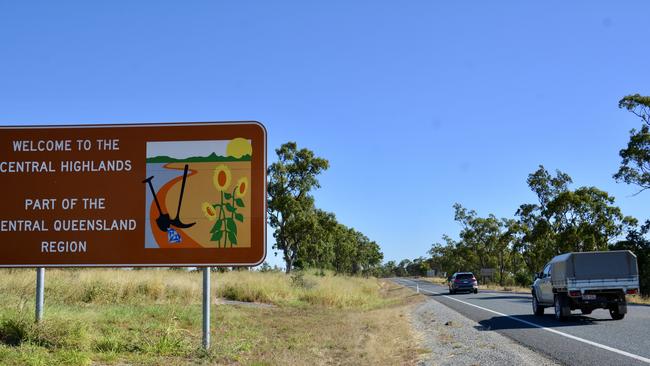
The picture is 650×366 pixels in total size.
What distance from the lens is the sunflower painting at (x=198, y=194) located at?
9242mm

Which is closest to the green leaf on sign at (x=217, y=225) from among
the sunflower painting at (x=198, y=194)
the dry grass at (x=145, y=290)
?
the sunflower painting at (x=198, y=194)

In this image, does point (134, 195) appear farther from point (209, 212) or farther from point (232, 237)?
point (232, 237)

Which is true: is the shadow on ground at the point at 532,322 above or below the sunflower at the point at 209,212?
below

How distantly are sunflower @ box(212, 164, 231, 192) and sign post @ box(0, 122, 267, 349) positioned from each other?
17 mm

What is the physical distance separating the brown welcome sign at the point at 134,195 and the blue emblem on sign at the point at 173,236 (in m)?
0.02

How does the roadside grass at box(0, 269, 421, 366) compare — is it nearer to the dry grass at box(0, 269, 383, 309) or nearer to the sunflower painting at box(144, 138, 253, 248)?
the dry grass at box(0, 269, 383, 309)

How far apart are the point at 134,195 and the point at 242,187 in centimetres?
183

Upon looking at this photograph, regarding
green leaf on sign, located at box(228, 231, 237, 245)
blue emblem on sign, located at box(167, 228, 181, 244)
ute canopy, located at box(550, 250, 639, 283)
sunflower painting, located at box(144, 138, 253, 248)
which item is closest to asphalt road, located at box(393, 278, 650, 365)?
ute canopy, located at box(550, 250, 639, 283)

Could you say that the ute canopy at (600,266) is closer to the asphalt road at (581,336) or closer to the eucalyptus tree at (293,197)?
the asphalt road at (581,336)

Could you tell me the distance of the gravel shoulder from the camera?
9836 millimetres

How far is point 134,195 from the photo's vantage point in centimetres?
939

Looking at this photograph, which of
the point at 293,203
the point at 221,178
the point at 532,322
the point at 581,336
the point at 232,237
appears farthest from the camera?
the point at 293,203

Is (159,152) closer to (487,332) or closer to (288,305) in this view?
(487,332)

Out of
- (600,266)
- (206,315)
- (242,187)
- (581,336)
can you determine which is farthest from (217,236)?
(600,266)
